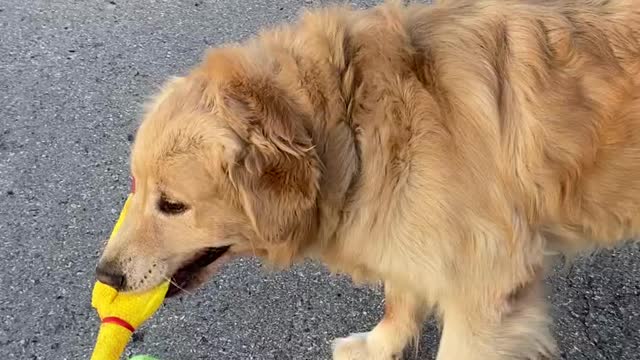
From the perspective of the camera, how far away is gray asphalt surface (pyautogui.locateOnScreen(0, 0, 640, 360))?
298 centimetres

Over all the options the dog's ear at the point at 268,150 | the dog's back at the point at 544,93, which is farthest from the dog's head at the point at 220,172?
the dog's back at the point at 544,93

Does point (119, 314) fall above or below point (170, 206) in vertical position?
below

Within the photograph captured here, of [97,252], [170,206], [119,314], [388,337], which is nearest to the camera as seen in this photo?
[170,206]

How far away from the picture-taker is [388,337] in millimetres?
2881

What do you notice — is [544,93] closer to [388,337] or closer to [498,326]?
[498,326]

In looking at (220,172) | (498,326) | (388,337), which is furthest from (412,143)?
(388,337)

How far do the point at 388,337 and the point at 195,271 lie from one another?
2.69 feet

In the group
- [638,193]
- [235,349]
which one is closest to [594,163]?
[638,193]

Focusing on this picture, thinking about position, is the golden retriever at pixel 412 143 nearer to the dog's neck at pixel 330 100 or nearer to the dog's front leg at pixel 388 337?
the dog's neck at pixel 330 100

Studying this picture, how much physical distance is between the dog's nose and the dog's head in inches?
1.2

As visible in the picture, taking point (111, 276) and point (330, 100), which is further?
point (111, 276)

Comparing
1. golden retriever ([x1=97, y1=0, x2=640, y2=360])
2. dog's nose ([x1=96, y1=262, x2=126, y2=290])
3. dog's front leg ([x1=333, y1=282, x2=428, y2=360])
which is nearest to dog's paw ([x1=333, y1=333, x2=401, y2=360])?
dog's front leg ([x1=333, y1=282, x2=428, y2=360])

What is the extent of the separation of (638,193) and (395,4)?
3.09ft

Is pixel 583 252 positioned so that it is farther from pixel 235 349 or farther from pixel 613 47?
pixel 235 349
